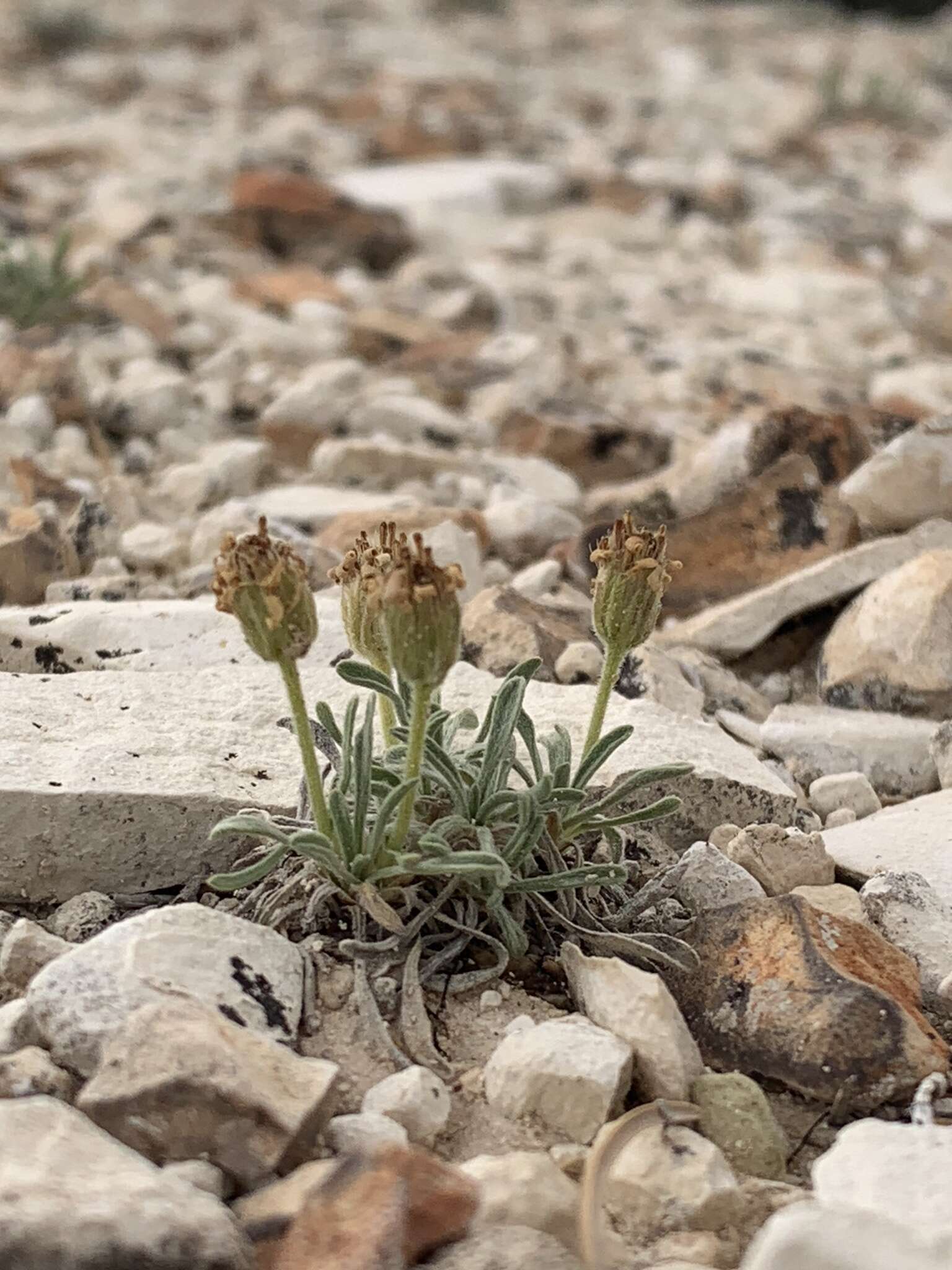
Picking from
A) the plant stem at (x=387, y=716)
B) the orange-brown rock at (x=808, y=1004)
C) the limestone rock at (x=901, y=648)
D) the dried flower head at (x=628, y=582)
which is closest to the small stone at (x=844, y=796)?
the limestone rock at (x=901, y=648)

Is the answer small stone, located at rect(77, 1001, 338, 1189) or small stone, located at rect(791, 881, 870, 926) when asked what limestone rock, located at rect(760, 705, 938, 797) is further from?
small stone, located at rect(77, 1001, 338, 1189)

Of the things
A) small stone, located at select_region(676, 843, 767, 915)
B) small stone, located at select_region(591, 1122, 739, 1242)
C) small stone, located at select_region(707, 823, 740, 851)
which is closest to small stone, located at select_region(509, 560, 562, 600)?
small stone, located at select_region(707, 823, 740, 851)

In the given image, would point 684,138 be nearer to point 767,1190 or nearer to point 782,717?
point 782,717

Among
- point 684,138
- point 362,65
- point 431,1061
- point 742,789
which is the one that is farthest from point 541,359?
point 362,65

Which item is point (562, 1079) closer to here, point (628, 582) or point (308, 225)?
point (628, 582)

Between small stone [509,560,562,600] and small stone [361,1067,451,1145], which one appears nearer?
small stone [361,1067,451,1145]

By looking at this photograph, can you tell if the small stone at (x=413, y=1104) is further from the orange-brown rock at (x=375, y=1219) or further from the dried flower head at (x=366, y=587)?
the dried flower head at (x=366, y=587)

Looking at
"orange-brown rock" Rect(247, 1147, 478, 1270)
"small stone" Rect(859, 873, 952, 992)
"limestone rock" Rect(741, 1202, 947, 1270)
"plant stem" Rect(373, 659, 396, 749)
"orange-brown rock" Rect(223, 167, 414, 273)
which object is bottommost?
"small stone" Rect(859, 873, 952, 992)
